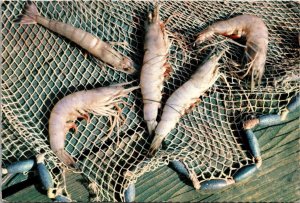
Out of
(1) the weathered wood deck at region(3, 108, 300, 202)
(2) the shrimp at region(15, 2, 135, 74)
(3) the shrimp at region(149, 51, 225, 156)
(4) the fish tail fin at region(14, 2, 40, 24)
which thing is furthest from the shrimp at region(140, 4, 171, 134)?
(4) the fish tail fin at region(14, 2, 40, 24)

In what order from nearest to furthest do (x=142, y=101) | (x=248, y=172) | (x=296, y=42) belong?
1. (x=248, y=172)
2. (x=142, y=101)
3. (x=296, y=42)

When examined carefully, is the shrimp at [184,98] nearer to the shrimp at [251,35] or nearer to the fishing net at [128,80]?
the fishing net at [128,80]

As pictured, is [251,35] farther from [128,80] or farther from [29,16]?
[29,16]

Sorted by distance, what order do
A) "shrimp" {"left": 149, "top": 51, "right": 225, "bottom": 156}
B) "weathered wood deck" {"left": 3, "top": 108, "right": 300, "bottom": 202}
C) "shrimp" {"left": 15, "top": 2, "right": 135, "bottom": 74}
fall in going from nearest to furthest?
"weathered wood deck" {"left": 3, "top": 108, "right": 300, "bottom": 202} < "shrimp" {"left": 149, "top": 51, "right": 225, "bottom": 156} < "shrimp" {"left": 15, "top": 2, "right": 135, "bottom": 74}

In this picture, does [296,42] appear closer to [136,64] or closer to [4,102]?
[136,64]

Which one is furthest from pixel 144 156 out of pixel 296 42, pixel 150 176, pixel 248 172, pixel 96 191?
pixel 296 42

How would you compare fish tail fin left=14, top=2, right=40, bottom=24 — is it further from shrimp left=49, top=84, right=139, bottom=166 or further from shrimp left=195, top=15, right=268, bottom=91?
shrimp left=195, top=15, right=268, bottom=91
